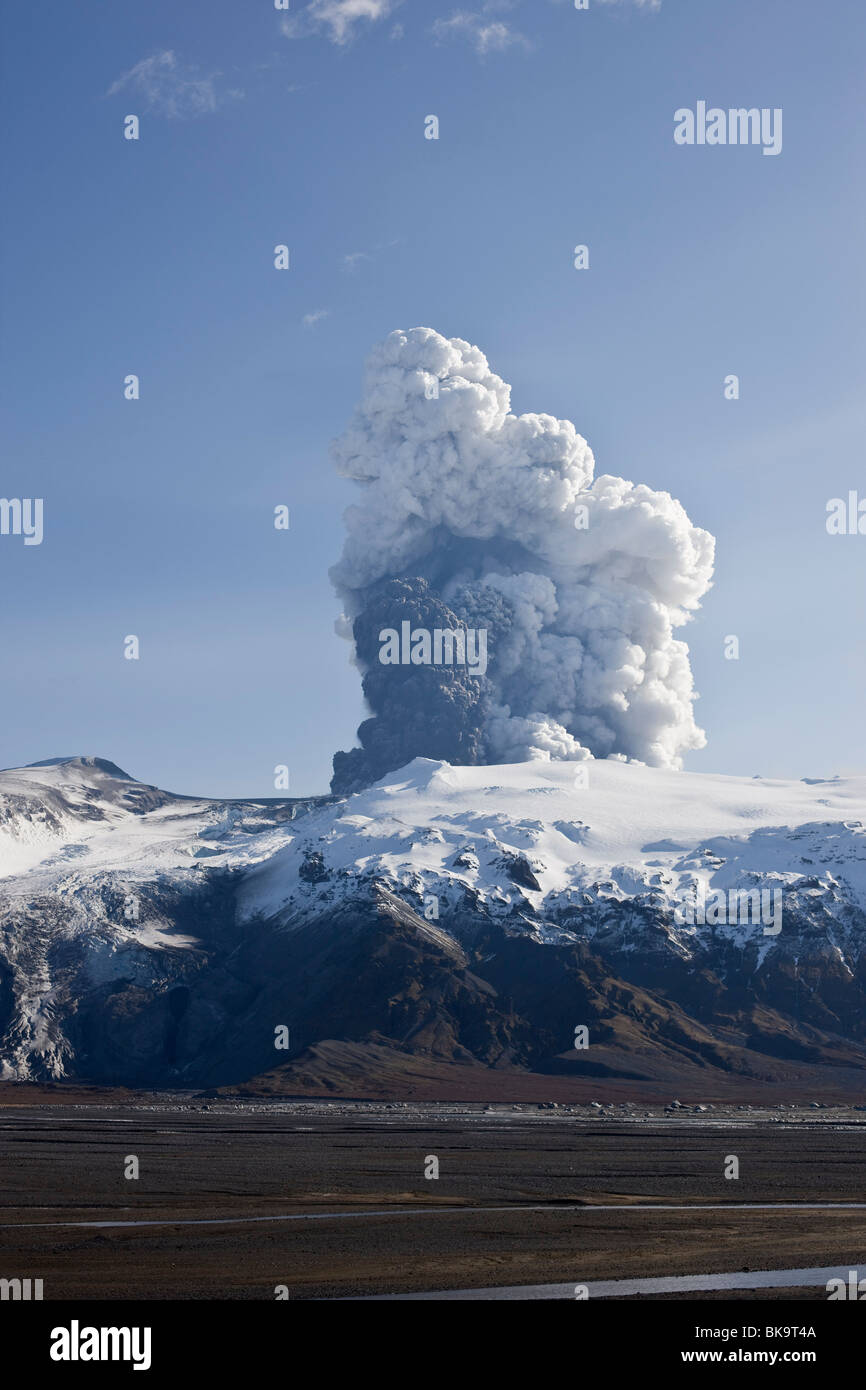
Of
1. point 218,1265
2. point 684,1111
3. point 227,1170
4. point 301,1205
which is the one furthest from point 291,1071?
point 218,1265

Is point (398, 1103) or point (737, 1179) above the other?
point (737, 1179)

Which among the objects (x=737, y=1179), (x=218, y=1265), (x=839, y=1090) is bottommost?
(x=839, y=1090)

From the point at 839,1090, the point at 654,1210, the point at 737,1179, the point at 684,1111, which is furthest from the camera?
the point at 839,1090

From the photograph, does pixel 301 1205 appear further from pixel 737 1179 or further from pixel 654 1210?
pixel 737 1179
